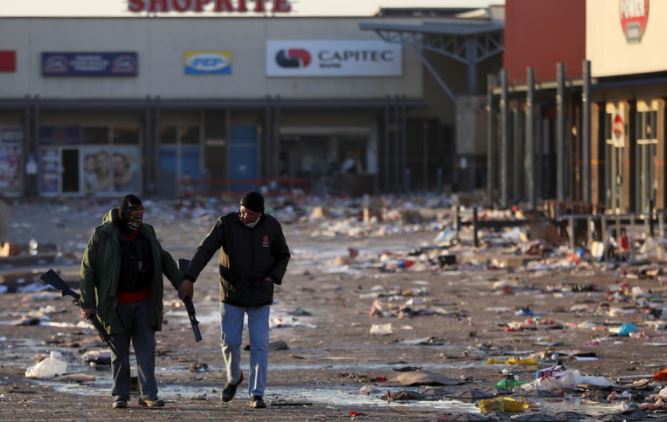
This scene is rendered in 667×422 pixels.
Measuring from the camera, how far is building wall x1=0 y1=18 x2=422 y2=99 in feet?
212

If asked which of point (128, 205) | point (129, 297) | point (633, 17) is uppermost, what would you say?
point (633, 17)

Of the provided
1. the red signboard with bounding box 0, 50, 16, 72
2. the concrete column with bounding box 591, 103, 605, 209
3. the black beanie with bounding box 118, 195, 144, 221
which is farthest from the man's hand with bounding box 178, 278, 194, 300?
the red signboard with bounding box 0, 50, 16, 72

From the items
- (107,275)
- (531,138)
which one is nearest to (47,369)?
(107,275)

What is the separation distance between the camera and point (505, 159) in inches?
1592

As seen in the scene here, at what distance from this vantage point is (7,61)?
64.2 metres

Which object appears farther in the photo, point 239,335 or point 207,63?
point 207,63

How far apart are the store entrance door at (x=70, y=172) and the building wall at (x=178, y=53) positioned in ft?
8.20

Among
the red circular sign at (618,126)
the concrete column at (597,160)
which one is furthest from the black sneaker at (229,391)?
the concrete column at (597,160)

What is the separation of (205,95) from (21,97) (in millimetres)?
7221

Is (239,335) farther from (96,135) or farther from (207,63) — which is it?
(96,135)

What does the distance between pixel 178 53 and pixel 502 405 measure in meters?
54.8

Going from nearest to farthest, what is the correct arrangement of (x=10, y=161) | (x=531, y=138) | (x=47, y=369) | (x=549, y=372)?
(x=549, y=372), (x=47, y=369), (x=531, y=138), (x=10, y=161)

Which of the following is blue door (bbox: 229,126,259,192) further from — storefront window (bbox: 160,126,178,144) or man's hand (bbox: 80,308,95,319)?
man's hand (bbox: 80,308,95,319)

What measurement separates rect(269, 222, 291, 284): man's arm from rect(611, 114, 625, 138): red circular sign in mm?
26893
